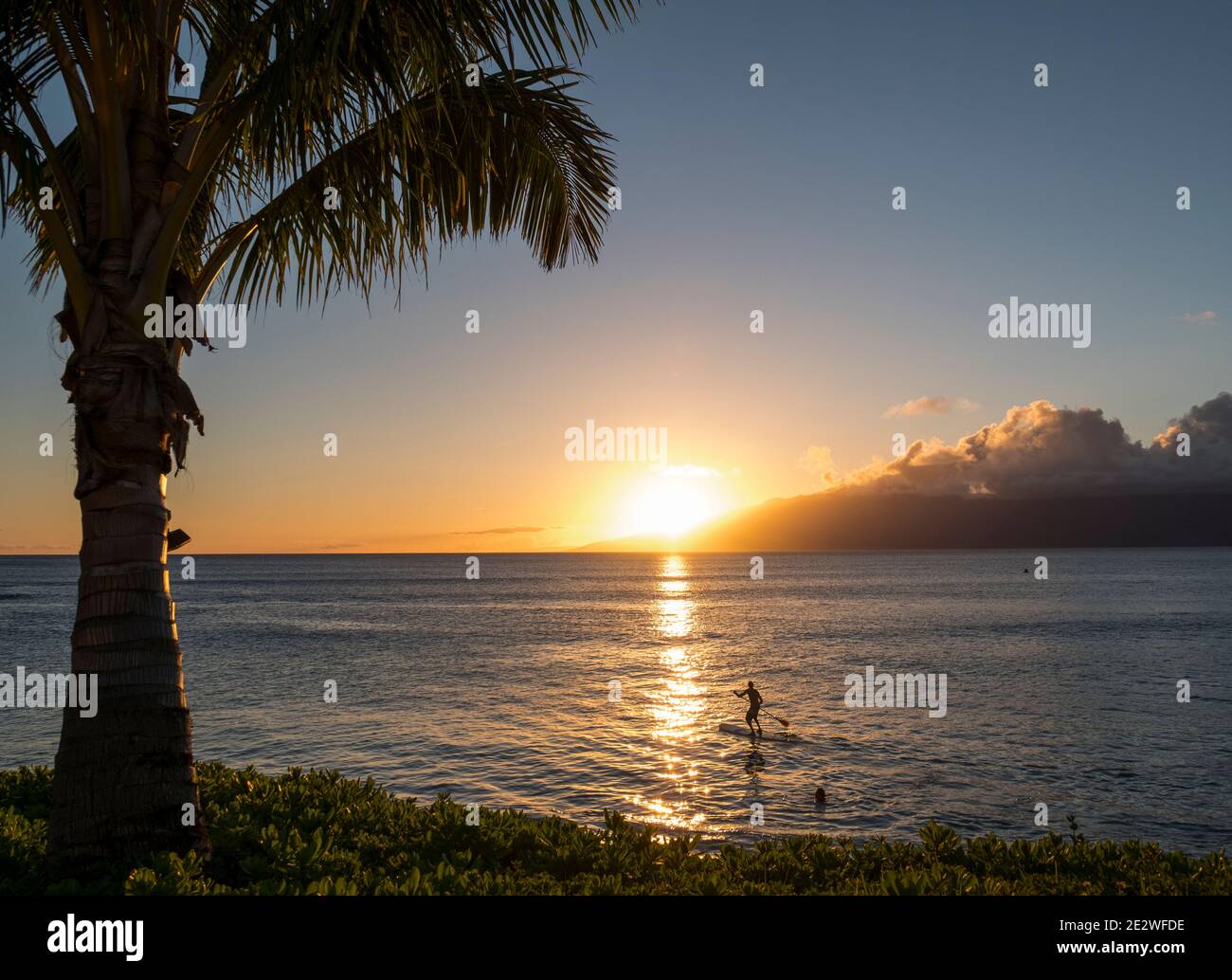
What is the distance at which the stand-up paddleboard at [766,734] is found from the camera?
26.1 metres

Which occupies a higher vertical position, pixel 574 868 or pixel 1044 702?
pixel 574 868

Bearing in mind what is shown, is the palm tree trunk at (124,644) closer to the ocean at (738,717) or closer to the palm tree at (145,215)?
the palm tree at (145,215)

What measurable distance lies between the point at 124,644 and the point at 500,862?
387 centimetres

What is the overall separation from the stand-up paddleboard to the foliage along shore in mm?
17991

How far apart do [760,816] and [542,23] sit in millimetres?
16211

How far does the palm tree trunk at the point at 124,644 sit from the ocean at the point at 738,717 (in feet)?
20.9

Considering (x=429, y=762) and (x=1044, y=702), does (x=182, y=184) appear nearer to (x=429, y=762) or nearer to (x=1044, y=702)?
(x=429, y=762)

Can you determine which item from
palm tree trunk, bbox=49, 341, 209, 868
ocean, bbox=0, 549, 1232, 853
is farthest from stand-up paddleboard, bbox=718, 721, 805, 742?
palm tree trunk, bbox=49, 341, 209, 868

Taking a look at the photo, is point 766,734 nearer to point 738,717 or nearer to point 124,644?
point 738,717

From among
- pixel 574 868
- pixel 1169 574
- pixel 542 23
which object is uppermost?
pixel 542 23

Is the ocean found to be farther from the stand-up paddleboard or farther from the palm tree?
the palm tree

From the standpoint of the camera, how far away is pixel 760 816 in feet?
58.1

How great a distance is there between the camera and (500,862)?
7.67 metres
